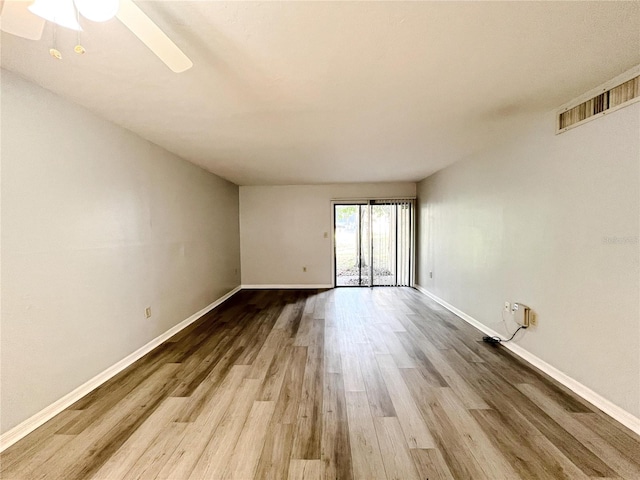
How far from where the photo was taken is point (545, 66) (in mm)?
1556

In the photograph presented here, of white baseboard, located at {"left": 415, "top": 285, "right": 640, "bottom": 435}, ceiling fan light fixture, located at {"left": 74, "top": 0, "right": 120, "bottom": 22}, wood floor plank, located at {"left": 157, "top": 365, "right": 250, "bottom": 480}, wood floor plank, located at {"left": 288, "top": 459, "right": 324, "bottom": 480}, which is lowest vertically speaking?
wood floor plank, located at {"left": 288, "top": 459, "right": 324, "bottom": 480}

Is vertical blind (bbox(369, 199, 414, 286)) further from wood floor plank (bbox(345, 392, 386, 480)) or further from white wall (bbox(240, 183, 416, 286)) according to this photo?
wood floor plank (bbox(345, 392, 386, 480))

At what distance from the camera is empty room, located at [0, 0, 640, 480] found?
1.32 meters

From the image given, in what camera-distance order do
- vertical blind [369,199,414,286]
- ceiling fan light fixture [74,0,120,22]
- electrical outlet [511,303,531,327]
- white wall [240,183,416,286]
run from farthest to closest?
white wall [240,183,416,286] → vertical blind [369,199,414,286] → electrical outlet [511,303,531,327] → ceiling fan light fixture [74,0,120,22]

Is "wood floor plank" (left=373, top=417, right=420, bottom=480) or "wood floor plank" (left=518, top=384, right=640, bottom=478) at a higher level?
"wood floor plank" (left=518, top=384, right=640, bottom=478)

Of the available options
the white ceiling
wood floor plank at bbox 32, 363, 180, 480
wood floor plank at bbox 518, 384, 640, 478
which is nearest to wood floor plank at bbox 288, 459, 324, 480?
wood floor plank at bbox 32, 363, 180, 480

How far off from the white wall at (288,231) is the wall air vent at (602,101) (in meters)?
3.53

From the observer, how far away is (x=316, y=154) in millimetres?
3322

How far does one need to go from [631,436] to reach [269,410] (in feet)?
7.32

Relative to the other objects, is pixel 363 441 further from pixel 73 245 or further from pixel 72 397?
pixel 73 245

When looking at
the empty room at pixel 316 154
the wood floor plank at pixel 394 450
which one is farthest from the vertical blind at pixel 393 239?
the wood floor plank at pixel 394 450

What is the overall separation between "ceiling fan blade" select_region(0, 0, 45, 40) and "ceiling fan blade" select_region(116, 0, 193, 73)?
37cm

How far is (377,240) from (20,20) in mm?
5232

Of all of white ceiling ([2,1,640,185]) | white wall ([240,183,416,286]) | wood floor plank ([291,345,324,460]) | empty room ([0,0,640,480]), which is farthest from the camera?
white wall ([240,183,416,286])
